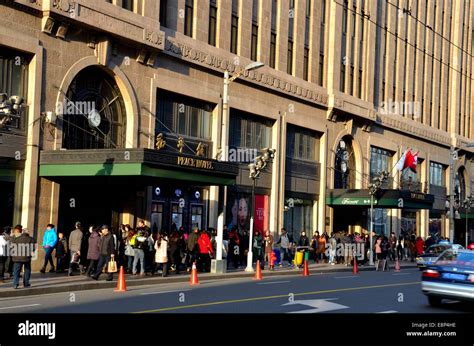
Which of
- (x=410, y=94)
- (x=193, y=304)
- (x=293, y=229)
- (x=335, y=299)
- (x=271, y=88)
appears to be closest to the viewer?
(x=193, y=304)

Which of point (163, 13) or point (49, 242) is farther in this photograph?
point (163, 13)

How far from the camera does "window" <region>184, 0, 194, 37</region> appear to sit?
3566cm

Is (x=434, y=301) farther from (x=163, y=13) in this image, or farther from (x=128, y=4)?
(x=163, y=13)

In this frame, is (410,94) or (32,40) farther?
(410,94)

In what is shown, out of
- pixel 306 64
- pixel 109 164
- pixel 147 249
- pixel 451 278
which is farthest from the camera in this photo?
pixel 306 64

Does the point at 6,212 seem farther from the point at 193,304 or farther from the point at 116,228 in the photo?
the point at 193,304

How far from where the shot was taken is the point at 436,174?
212 ft

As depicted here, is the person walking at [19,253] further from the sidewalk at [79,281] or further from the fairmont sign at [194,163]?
the fairmont sign at [194,163]

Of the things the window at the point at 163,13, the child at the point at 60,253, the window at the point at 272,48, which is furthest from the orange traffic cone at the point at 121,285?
the window at the point at 272,48

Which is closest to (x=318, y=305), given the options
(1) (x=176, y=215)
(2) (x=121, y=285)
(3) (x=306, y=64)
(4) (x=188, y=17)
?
(2) (x=121, y=285)

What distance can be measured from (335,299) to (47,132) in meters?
13.6

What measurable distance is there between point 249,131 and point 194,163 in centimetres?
1197
